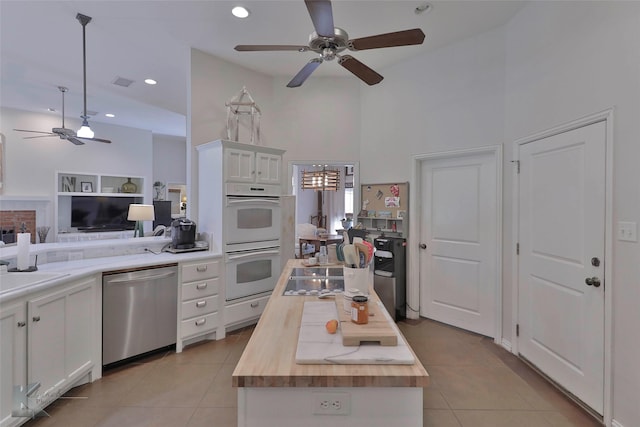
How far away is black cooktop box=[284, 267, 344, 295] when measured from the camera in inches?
76.5

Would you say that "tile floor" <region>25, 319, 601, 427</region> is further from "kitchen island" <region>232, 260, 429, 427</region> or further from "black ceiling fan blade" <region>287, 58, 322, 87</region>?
"black ceiling fan blade" <region>287, 58, 322, 87</region>

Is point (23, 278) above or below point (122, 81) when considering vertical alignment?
below

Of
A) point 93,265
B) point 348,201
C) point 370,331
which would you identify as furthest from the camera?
point 348,201

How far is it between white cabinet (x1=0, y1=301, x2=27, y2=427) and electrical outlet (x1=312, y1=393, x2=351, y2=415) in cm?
193

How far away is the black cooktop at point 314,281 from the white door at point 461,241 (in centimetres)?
177

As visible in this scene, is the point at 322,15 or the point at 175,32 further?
the point at 175,32

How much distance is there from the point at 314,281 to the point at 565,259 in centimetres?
194

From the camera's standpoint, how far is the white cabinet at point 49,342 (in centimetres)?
179

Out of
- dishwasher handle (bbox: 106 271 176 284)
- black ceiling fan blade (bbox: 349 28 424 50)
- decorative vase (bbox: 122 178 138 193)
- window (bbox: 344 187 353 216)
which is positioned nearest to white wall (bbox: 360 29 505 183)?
black ceiling fan blade (bbox: 349 28 424 50)

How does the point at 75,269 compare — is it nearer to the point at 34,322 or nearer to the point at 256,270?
the point at 34,322

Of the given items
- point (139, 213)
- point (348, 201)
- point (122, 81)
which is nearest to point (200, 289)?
point (139, 213)

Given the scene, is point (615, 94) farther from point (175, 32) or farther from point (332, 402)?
point (175, 32)

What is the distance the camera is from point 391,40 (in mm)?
1978

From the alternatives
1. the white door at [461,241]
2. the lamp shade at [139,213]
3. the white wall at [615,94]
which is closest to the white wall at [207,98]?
the lamp shade at [139,213]
